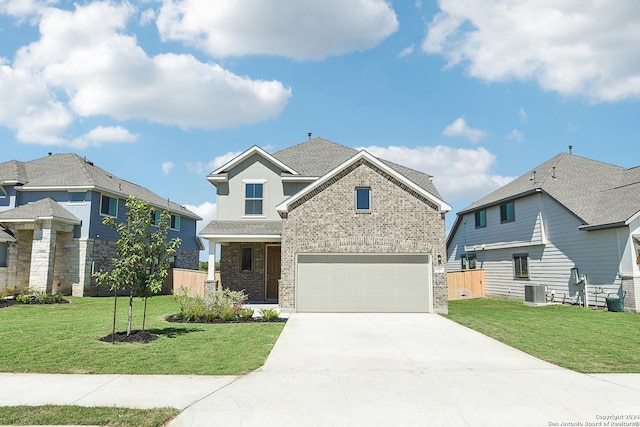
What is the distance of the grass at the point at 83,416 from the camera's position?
207 inches

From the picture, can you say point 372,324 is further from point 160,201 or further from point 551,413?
point 160,201

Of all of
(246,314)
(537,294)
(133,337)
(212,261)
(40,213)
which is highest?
(40,213)

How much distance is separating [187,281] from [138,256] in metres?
15.6

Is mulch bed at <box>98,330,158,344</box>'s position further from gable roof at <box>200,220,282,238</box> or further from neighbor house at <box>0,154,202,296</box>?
neighbor house at <box>0,154,202,296</box>

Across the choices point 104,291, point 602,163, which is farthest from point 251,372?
point 602,163

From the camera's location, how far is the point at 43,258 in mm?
22078

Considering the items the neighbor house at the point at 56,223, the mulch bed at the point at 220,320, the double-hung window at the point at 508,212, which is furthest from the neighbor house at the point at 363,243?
the neighbor house at the point at 56,223

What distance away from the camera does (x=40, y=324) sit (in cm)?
1323

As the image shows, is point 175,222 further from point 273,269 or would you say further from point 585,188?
point 585,188

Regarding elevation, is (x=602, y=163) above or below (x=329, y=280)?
above

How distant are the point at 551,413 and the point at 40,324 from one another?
543 inches

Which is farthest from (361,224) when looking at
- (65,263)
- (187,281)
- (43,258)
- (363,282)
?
(65,263)

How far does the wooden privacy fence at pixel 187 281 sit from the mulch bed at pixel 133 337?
1139 centimetres

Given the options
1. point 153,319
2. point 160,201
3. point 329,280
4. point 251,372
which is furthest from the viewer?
point 160,201
